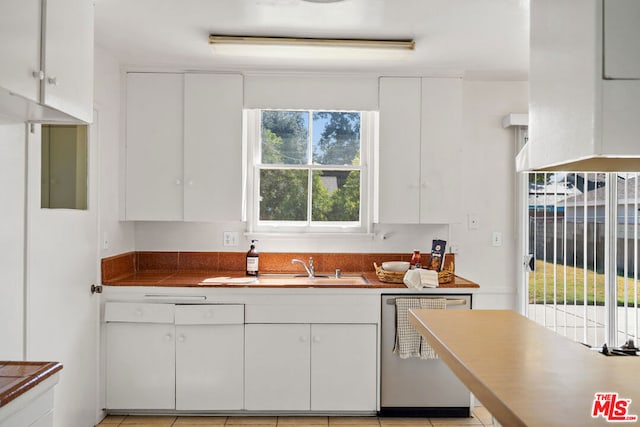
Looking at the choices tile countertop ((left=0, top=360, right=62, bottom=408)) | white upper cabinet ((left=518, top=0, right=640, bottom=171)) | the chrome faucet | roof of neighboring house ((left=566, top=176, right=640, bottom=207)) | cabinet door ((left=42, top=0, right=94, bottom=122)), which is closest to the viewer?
white upper cabinet ((left=518, top=0, right=640, bottom=171))

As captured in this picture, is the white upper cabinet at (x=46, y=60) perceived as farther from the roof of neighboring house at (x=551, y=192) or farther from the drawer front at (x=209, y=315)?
the roof of neighboring house at (x=551, y=192)

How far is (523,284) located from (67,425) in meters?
3.25

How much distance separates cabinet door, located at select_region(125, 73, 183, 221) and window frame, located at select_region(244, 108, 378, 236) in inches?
21.1

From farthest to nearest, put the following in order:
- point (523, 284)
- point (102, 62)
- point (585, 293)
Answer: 1. point (523, 284)
2. point (585, 293)
3. point (102, 62)

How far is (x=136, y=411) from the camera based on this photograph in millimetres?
3568

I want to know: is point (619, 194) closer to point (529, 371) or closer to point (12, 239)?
point (529, 371)

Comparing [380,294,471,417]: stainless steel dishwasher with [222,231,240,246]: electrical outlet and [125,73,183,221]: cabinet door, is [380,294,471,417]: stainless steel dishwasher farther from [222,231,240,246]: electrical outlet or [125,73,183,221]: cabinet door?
[125,73,183,221]: cabinet door

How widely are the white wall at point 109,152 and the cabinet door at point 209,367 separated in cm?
81

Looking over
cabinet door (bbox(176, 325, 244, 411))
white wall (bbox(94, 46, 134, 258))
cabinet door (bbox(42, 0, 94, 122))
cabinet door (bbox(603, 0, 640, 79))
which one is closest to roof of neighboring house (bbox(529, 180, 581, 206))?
cabinet door (bbox(176, 325, 244, 411))

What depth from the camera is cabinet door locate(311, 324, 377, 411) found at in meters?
3.56

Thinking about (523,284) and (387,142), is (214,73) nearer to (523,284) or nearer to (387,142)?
(387,142)

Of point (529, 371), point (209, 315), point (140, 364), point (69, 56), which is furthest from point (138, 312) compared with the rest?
point (529, 371)

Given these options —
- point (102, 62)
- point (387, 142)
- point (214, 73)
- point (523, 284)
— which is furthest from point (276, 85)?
point (523, 284)
